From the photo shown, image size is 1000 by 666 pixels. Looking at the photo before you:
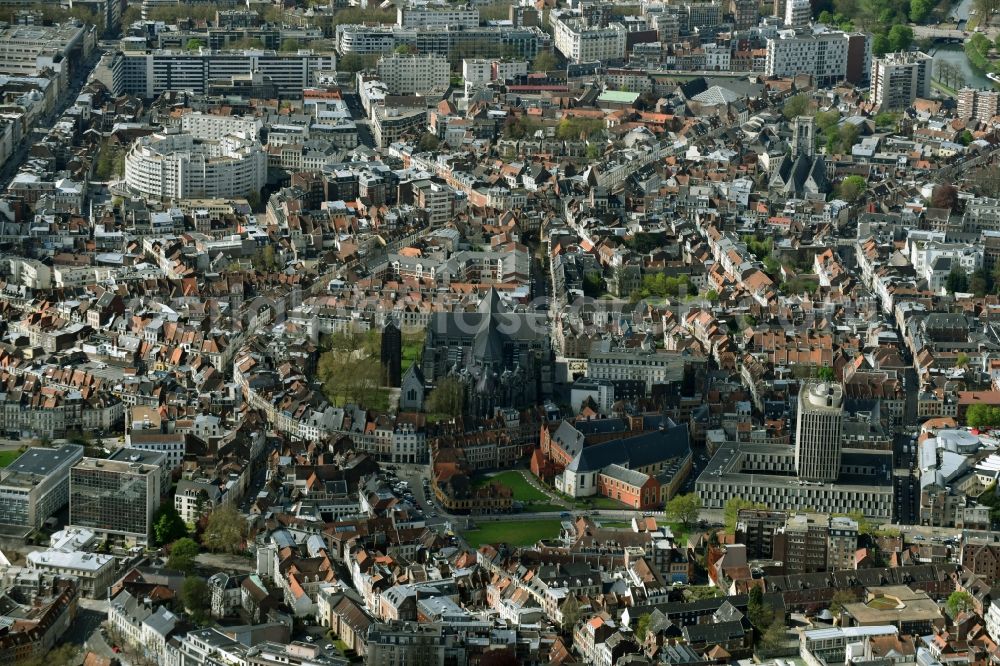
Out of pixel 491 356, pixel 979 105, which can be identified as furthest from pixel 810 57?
pixel 491 356

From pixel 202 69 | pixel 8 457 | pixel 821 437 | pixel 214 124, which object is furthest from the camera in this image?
pixel 202 69

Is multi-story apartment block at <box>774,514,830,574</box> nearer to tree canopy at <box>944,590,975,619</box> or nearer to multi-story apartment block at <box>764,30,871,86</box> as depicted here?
tree canopy at <box>944,590,975,619</box>

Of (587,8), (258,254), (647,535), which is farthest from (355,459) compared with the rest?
(587,8)

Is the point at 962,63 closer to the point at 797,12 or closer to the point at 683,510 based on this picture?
the point at 797,12

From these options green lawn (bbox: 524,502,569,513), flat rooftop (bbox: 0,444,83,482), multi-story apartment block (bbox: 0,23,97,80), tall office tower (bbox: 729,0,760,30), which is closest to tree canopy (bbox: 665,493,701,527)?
green lawn (bbox: 524,502,569,513)

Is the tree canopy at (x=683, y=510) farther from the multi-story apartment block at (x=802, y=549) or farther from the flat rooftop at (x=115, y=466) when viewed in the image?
the flat rooftop at (x=115, y=466)

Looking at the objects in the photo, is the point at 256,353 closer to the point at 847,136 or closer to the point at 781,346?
the point at 781,346

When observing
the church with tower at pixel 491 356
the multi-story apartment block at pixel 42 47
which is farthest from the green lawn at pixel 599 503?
the multi-story apartment block at pixel 42 47
